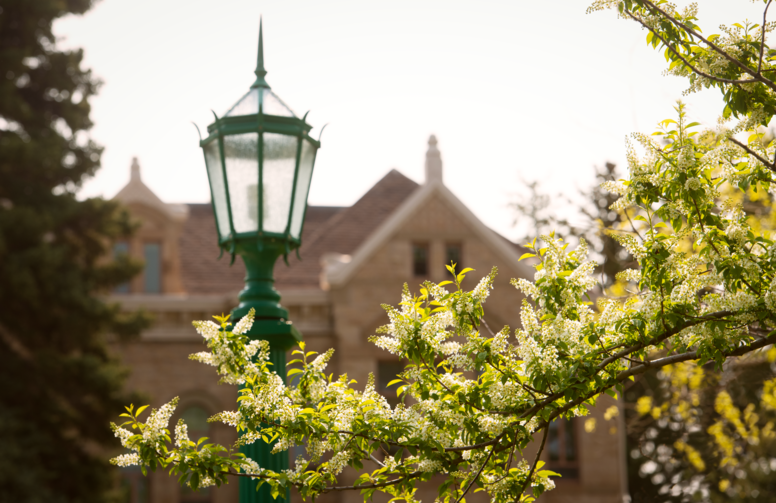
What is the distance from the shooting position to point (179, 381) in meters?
18.1

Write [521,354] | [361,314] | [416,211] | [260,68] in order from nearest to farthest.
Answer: [521,354]
[260,68]
[361,314]
[416,211]

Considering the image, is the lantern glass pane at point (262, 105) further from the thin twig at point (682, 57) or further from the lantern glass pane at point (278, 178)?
the thin twig at point (682, 57)

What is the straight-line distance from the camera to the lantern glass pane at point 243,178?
4621 mm

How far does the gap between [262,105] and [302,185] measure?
0.55 m

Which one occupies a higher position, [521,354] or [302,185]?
[302,185]

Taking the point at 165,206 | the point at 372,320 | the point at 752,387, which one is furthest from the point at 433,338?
the point at 165,206

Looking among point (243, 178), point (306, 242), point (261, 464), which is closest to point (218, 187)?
point (243, 178)

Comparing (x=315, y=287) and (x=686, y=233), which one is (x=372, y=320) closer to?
(x=315, y=287)

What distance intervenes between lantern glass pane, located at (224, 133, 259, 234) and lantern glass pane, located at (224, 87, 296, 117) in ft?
0.57

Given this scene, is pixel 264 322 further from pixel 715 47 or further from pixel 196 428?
pixel 196 428

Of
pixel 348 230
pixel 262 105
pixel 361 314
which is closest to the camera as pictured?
pixel 262 105

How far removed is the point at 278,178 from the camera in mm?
4660

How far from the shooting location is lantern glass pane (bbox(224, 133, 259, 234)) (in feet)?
15.2

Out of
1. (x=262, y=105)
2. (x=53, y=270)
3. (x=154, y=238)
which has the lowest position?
(x=262, y=105)
